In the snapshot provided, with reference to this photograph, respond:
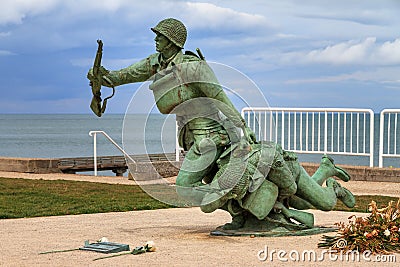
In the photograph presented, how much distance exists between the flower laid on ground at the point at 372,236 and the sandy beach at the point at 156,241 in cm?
19

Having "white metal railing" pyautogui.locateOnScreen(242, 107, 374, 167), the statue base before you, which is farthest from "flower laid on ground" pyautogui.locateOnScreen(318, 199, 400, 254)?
"white metal railing" pyautogui.locateOnScreen(242, 107, 374, 167)

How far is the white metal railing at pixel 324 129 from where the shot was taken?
16203 mm

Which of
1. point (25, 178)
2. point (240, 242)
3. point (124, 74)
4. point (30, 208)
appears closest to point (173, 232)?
point (240, 242)

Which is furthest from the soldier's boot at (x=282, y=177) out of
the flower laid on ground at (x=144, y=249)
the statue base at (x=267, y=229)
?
the flower laid on ground at (x=144, y=249)

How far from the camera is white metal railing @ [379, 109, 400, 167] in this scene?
15891mm

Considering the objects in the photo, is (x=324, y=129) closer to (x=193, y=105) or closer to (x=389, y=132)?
(x=389, y=132)

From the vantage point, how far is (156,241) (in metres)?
8.68

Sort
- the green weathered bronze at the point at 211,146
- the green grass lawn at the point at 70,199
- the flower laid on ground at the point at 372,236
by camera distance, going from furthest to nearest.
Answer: the green grass lawn at the point at 70,199
the green weathered bronze at the point at 211,146
the flower laid on ground at the point at 372,236

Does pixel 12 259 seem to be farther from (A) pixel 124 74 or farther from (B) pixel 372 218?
(B) pixel 372 218

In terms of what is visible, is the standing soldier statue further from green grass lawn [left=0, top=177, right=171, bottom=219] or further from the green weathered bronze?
green grass lawn [left=0, top=177, right=171, bottom=219]

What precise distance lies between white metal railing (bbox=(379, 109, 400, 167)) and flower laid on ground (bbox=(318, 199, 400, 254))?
7774 millimetres

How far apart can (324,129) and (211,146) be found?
8301 millimetres

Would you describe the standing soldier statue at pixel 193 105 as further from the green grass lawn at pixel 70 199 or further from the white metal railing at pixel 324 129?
the white metal railing at pixel 324 129

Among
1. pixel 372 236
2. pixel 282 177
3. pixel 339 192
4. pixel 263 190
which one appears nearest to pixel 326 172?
pixel 339 192
